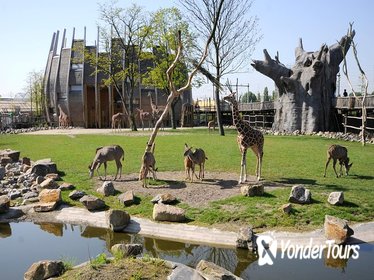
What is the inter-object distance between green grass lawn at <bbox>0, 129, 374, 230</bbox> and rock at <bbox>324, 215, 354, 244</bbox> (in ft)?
2.01

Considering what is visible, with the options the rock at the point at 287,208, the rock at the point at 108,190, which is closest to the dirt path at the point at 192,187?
the rock at the point at 108,190

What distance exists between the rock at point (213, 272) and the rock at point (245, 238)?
189 cm

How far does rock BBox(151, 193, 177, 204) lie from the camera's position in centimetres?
1020

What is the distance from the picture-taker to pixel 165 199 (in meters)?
10.2

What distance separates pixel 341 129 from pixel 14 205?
25.8 meters

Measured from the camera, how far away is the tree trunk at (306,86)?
98.9 ft

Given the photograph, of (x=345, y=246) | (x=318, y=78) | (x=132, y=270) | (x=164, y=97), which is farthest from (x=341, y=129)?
(x=132, y=270)

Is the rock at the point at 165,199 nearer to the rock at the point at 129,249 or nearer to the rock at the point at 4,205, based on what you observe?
the rock at the point at 129,249

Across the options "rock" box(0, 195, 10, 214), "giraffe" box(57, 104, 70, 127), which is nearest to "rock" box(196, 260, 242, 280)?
"rock" box(0, 195, 10, 214)

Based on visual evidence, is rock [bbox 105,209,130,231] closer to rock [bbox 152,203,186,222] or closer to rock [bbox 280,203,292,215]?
rock [bbox 152,203,186,222]

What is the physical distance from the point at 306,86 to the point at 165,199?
23275 mm

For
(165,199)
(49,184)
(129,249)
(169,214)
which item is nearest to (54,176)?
(49,184)

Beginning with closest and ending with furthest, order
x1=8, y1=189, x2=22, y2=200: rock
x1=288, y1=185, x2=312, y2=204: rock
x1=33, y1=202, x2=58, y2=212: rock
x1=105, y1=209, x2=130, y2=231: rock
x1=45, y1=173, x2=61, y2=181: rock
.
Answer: x1=105, y1=209, x2=130, y2=231: rock
x1=288, y1=185, x2=312, y2=204: rock
x1=33, y1=202, x2=58, y2=212: rock
x1=8, y1=189, x2=22, y2=200: rock
x1=45, y1=173, x2=61, y2=181: rock

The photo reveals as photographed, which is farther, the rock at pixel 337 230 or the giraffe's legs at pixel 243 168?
the giraffe's legs at pixel 243 168
